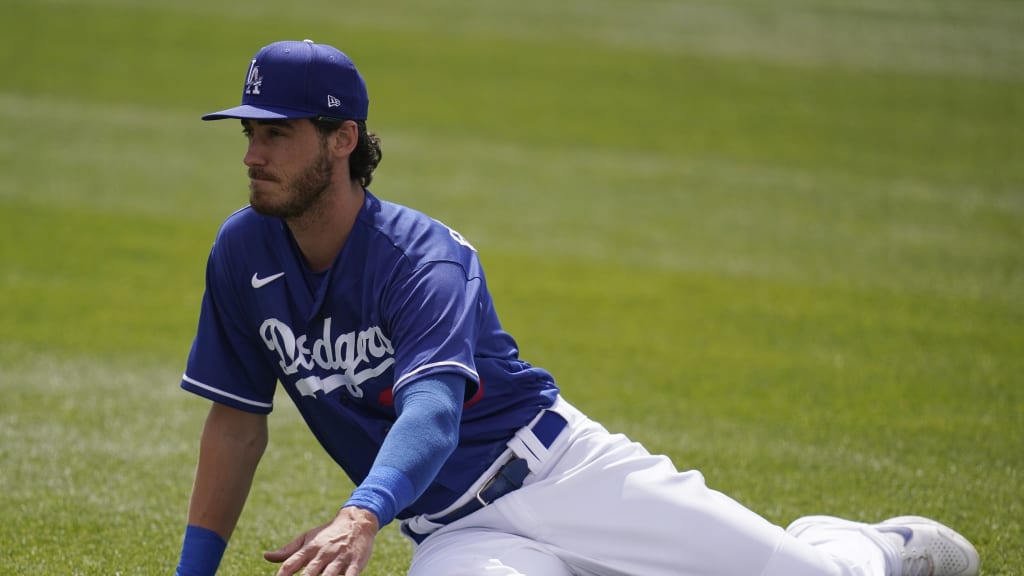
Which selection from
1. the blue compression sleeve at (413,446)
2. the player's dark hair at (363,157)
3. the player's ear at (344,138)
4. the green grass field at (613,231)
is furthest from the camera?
the green grass field at (613,231)

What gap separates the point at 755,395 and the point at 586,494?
10.5 feet

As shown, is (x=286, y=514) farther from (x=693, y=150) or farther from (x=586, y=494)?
(x=693, y=150)

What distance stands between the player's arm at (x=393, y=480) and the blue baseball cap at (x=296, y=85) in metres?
0.79

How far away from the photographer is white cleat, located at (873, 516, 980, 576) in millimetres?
3773

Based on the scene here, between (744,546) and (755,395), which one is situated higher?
(744,546)

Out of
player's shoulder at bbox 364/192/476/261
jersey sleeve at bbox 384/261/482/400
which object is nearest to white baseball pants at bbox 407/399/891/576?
jersey sleeve at bbox 384/261/482/400

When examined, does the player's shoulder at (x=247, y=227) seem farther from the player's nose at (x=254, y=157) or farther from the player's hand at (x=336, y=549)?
the player's hand at (x=336, y=549)

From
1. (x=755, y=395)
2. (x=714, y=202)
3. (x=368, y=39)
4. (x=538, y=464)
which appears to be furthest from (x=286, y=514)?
(x=368, y=39)

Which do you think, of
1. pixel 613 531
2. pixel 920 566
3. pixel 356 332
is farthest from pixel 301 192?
pixel 920 566

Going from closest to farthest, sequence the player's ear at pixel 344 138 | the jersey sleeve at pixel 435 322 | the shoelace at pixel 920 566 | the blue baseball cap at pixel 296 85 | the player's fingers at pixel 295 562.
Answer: the player's fingers at pixel 295 562, the jersey sleeve at pixel 435 322, the blue baseball cap at pixel 296 85, the player's ear at pixel 344 138, the shoelace at pixel 920 566

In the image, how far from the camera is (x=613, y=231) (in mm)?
9602

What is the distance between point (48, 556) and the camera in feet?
13.1

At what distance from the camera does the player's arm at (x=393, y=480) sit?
2.49 m

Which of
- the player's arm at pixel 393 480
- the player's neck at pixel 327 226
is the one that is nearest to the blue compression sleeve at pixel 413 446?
the player's arm at pixel 393 480
